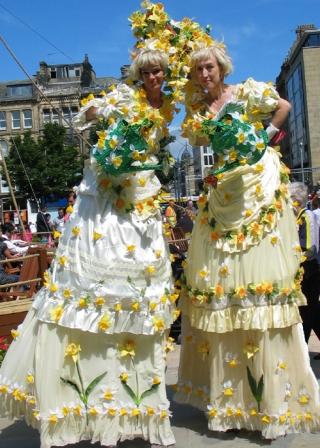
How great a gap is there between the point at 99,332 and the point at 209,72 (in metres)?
1.51

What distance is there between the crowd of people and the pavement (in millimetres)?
75

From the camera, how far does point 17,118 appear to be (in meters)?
64.8

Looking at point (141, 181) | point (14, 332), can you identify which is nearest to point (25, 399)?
point (14, 332)

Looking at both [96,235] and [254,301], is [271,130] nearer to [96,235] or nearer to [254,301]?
[254,301]

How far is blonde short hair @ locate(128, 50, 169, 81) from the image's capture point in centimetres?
300

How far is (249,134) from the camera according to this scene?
2840 millimetres

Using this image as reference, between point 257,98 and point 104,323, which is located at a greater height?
point 257,98


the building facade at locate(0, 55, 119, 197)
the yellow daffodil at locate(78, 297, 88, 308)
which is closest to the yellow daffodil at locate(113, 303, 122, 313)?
the yellow daffodil at locate(78, 297, 88, 308)

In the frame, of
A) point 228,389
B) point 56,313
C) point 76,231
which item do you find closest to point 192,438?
point 228,389

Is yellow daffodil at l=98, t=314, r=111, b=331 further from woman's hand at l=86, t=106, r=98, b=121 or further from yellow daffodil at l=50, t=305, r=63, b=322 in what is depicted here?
woman's hand at l=86, t=106, r=98, b=121

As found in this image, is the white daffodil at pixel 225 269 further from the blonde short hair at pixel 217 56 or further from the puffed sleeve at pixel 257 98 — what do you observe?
the blonde short hair at pixel 217 56

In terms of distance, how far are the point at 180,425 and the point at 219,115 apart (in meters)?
1.80

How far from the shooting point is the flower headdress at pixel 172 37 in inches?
123

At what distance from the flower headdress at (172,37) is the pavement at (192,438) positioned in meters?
1.86
